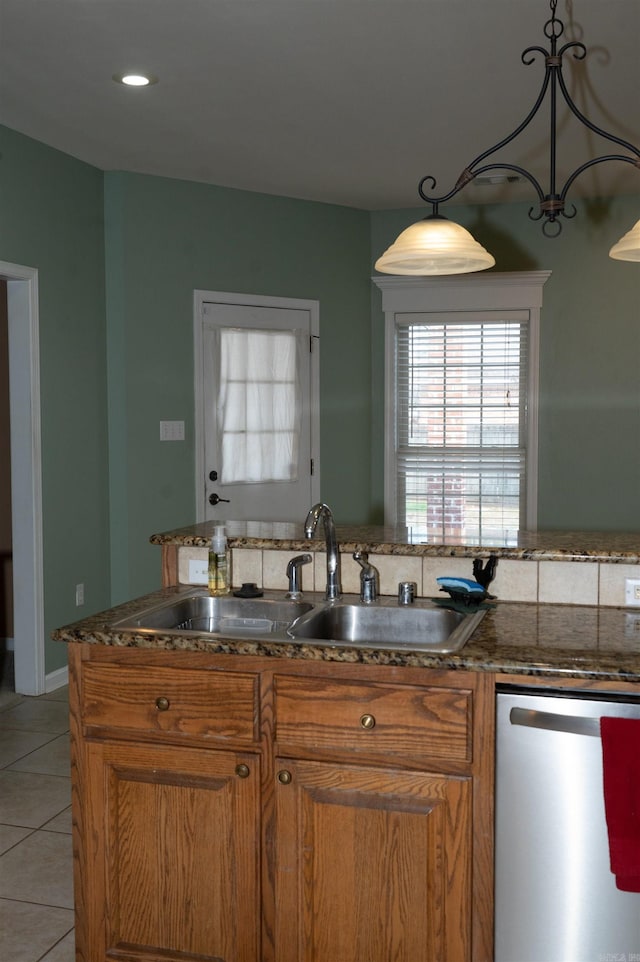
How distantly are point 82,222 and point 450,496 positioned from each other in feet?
9.25

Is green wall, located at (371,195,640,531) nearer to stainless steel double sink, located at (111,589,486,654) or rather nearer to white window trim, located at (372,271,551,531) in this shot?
white window trim, located at (372,271,551,531)

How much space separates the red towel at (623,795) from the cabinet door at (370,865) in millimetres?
291

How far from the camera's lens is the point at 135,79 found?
371 centimetres

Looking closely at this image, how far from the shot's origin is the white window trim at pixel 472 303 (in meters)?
5.86

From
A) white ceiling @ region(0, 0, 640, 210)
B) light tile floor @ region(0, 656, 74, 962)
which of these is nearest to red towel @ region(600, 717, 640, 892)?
light tile floor @ region(0, 656, 74, 962)

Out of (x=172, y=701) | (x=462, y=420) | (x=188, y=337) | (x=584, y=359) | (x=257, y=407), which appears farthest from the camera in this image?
(x=462, y=420)

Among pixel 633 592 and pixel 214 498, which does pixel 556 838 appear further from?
pixel 214 498

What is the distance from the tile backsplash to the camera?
2408 mm

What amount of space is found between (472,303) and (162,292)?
1.98 metres

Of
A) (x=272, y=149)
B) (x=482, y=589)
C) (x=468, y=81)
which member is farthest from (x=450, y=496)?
(x=482, y=589)

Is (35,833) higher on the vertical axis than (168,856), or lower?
lower

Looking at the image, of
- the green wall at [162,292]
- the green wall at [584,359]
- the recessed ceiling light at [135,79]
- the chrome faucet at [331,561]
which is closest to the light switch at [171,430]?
the green wall at [162,292]

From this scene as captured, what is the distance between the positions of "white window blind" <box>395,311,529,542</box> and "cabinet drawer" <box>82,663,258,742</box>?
3964 mm

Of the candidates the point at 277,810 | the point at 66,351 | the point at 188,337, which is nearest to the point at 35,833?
the point at 277,810
